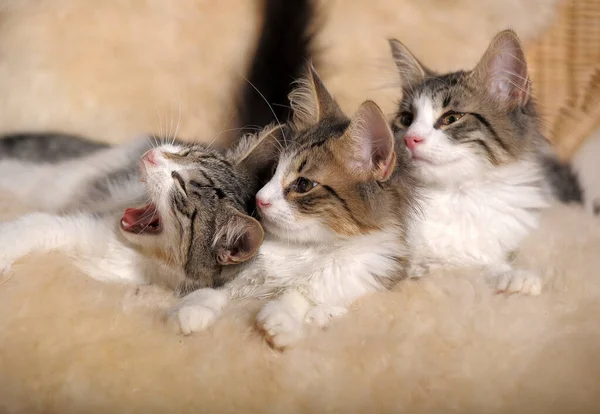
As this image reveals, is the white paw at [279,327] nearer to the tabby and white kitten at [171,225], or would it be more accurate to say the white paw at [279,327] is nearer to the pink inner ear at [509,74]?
the tabby and white kitten at [171,225]

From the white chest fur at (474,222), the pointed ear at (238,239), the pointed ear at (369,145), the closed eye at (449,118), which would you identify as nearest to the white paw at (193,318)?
the pointed ear at (238,239)

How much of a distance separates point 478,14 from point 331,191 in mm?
1187

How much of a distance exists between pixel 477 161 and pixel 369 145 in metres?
0.33

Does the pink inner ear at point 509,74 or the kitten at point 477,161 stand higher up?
the pink inner ear at point 509,74

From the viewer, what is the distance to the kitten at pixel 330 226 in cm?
117

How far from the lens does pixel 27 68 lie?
6.24 ft

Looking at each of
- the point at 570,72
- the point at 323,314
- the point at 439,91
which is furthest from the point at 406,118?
the point at 570,72

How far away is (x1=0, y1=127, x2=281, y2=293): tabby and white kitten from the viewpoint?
4.04 ft

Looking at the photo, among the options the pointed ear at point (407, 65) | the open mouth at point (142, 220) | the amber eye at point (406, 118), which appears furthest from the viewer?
the pointed ear at point (407, 65)

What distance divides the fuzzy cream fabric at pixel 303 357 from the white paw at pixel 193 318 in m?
0.02

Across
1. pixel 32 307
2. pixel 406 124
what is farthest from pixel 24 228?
pixel 406 124

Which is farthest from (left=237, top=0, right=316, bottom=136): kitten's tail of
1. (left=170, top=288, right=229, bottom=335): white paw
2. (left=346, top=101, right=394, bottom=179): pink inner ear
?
(left=170, top=288, right=229, bottom=335): white paw

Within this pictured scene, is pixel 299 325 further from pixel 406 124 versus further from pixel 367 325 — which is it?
pixel 406 124

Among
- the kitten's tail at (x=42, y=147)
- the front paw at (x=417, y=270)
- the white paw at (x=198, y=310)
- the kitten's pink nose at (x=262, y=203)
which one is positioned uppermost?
the kitten's pink nose at (x=262, y=203)
